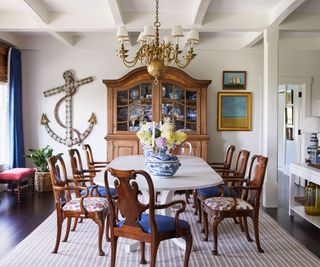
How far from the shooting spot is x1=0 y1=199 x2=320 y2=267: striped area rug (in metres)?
2.94

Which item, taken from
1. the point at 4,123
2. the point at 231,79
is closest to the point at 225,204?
the point at 231,79

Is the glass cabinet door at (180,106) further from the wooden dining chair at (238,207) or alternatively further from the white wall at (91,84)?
the wooden dining chair at (238,207)

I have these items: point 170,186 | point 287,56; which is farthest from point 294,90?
point 170,186

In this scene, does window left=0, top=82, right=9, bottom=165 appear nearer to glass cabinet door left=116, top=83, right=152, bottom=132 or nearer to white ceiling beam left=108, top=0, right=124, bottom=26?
glass cabinet door left=116, top=83, right=152, bottom=132

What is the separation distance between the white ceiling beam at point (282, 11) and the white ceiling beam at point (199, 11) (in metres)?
0.92

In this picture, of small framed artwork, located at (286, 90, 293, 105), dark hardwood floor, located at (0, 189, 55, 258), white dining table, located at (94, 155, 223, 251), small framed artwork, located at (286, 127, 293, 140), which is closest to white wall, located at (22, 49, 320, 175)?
dark hardwood floor, located at (0, 189, 55, 258)

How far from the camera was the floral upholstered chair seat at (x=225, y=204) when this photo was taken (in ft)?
10.1

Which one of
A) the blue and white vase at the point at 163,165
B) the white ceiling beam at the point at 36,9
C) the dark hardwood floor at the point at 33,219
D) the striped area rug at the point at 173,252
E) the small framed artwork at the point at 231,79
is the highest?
the white ceiling beam at the point at 36,9

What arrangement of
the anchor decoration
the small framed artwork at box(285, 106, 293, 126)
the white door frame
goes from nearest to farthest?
the anchor decoration
the white door frame
the small framed artwork at box(285, 106, 293, 126)

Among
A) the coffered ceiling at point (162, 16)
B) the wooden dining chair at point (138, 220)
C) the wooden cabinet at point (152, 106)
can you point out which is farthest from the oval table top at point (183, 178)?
the coffered ceiling at point (162, 16)

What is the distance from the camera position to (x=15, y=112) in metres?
5.89

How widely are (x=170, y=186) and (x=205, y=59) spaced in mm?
4064

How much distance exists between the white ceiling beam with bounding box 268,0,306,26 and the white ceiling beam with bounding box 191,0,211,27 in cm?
92

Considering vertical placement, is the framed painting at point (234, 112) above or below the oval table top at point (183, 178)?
above
